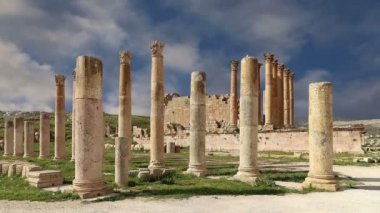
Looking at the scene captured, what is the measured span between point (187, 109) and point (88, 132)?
176ft

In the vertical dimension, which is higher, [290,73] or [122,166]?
[290,73]

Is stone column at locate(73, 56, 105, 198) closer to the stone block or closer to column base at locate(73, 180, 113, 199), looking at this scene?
column base at locate(73, 180, 113, 199)

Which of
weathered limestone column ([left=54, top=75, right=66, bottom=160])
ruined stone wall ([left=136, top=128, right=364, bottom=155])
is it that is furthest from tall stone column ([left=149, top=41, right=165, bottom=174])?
ruined stone wall ([left=136, top=128, right=364, bottom=155])

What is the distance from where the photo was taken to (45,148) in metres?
33.3

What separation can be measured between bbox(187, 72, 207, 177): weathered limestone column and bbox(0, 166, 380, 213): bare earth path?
264 inches

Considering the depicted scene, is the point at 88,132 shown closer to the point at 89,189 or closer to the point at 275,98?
the point at 89,189

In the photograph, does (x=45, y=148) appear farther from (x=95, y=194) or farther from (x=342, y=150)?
(x=342, y=150)

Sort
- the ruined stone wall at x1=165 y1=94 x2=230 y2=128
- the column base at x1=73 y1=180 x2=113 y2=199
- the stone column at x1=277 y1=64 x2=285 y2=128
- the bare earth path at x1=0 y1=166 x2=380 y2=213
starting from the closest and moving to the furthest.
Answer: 1. the bare earth path at x1=0 y1=166 x2=380 y2=213
2. the column base at x1=73 y1=180 x2=113 y2=199
3. the stone column at x1=277 y1=64 x2=285 y2=128
4. the ruined stone wall at x1=165 y1=94 x2=230 y2=128

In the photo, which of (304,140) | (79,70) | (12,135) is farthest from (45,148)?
(304,140)

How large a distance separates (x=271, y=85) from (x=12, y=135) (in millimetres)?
26056

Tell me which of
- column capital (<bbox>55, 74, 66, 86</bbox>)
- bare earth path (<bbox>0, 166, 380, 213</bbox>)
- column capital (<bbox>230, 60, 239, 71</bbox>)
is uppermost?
column capital (<bbox>230, 60, 239, 71</bbox>)

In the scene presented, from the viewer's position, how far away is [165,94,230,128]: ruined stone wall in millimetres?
60381

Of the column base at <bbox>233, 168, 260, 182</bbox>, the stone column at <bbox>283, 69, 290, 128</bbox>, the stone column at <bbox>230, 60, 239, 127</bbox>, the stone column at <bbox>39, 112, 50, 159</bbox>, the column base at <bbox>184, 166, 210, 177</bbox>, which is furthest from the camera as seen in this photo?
the stone column at <bbox>283, 69, 290, 128</bbox>

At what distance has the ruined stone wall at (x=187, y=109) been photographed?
198 ft
